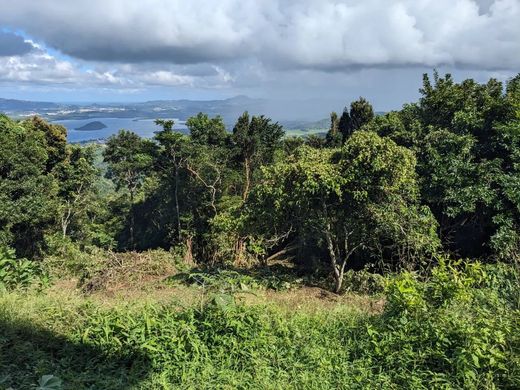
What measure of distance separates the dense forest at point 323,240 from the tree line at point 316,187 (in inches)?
2.0

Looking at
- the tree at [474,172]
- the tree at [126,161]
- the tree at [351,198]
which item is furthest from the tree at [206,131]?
the tree at [351,198]

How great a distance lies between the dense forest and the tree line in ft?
0.17

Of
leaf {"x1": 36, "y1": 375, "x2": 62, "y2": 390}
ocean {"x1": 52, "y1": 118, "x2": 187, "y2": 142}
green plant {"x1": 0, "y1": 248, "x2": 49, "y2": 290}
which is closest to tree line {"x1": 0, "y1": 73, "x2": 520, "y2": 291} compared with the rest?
green plant {"x1": 0, "y1": 248, "x2": 49, "y2": 290}

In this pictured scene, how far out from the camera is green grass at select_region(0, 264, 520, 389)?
145 inches

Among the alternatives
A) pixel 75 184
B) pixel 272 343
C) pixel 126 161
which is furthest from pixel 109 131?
pixel 272 343

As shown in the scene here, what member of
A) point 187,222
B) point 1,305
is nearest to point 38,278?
point 1,305

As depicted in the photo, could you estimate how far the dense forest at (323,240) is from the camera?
3855mm

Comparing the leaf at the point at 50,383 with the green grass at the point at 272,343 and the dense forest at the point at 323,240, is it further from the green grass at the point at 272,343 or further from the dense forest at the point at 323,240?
the green grass at the point at 272,343

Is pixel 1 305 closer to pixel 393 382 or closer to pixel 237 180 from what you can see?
pixel 393 382

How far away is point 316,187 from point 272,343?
4281 mm

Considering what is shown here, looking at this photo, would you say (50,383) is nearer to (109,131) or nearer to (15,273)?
(15,273)

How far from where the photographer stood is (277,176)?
28.5 ft

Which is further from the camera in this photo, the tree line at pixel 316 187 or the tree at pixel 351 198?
the tree line at pixel 316 187

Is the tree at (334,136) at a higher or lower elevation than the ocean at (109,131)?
higher
